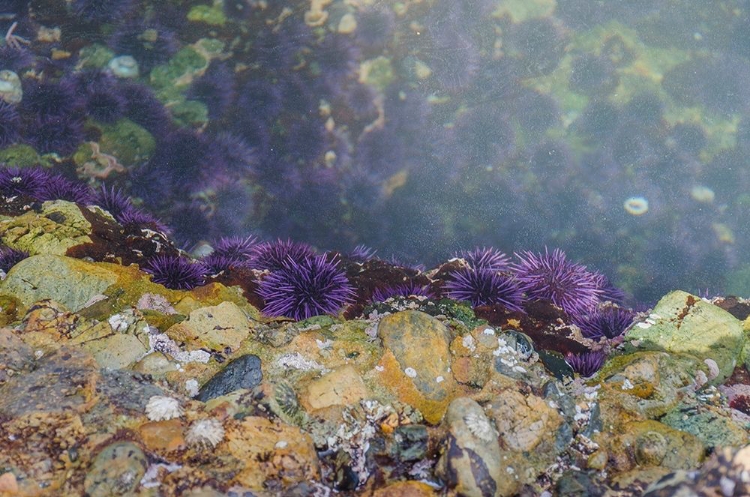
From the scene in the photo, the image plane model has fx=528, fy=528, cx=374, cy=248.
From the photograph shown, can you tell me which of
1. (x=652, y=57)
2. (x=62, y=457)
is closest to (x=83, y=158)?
(x=62, y=457)

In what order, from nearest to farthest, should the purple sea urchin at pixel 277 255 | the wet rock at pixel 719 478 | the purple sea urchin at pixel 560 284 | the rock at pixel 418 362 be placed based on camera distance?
the wet rock at pixel 719 478 → the rock at pixel 418 362 → the purple sea urchin at pixel 277 255 → the purple sea urchin at pixel 560 284

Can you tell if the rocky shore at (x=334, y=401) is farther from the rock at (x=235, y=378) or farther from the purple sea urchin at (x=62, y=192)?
the purple sea urchin at (x=62, y=192)

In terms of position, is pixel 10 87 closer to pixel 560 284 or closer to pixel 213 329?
pixel 213 329

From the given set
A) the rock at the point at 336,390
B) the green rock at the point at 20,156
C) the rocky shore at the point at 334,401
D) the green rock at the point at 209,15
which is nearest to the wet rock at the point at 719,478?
the rocky shore at the point at 334,401

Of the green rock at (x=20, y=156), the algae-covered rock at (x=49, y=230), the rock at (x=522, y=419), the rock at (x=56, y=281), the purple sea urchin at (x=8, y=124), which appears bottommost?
the green rock at (x=20, y=156)

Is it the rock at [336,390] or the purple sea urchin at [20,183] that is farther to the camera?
the purple sea urchin at [20,183]

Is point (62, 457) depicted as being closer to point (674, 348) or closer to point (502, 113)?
point (674, 348)
